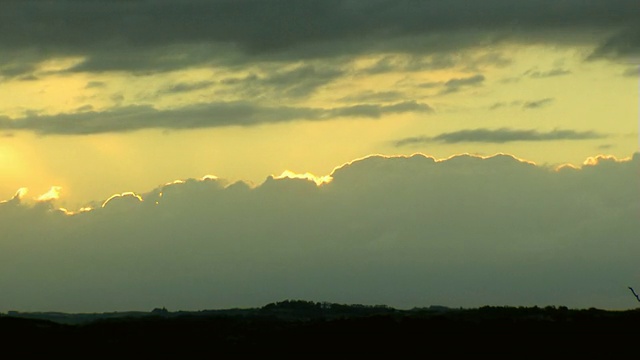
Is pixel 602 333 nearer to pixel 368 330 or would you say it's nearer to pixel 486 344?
pixel 486 344

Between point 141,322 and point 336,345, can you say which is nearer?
point 336,345

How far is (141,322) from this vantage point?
13012cm

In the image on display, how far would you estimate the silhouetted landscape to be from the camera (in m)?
119

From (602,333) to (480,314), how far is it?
17594mm

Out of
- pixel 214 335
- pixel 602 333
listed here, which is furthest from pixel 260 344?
pixel 602 333

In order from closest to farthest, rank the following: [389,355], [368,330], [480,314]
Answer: [389,355] < [368,330] < [480,314]

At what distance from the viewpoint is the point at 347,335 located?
4852 inches

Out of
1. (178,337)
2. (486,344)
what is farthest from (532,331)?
(178,337)

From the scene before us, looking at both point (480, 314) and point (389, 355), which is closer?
point (389, 355)

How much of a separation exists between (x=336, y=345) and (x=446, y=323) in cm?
1369

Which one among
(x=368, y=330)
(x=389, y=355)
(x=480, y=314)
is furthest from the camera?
(x=480, y=314)

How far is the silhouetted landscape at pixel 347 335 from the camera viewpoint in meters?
119

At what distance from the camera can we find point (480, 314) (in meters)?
137

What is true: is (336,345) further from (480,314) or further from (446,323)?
(480,314)
